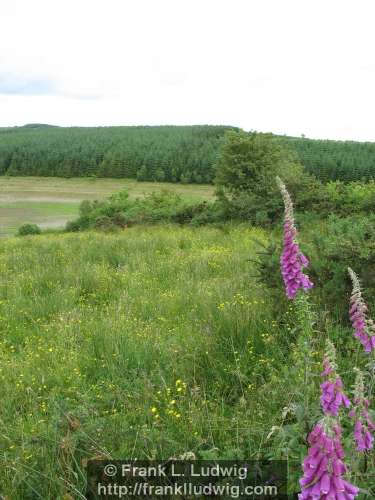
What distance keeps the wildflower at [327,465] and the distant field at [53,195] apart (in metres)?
26.2

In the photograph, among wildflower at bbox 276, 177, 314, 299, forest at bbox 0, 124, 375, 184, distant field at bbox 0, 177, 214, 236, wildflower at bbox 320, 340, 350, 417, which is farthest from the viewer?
forest at bbox 0, 124, 375, 184

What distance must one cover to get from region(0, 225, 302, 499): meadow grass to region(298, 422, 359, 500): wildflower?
984mm

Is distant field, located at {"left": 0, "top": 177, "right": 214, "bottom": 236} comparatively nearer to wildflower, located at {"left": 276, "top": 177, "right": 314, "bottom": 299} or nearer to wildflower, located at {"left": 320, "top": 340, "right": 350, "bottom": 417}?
wildflower, located at {"left": 276, "top": 177, "right": 314, "bottom": 299}

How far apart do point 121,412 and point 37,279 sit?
5.04 meters

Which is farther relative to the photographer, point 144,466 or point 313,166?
point 313,166

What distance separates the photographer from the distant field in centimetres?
4386

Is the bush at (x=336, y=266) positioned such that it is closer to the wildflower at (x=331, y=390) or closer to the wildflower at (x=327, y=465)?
the wildflower at (x=331, y=390)

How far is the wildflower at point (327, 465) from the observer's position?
64.4 inches

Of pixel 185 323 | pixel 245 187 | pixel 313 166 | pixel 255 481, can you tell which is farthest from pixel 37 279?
pixel 313 166

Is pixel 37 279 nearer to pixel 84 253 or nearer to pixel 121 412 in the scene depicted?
pixel 84 253

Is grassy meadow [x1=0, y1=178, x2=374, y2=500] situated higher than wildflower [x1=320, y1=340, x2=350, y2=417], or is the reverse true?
wildflower [x1=320, y1=340, x2=350, y2=417]

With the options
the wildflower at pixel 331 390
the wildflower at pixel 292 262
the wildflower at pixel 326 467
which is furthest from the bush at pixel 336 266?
the wildflower at pixel 326 467

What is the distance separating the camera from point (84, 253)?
10.0 m

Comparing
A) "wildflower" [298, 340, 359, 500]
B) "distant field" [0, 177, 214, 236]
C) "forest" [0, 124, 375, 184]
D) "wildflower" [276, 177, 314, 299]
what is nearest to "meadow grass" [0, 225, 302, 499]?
"wildflower" [276, 177, 314, 299]
